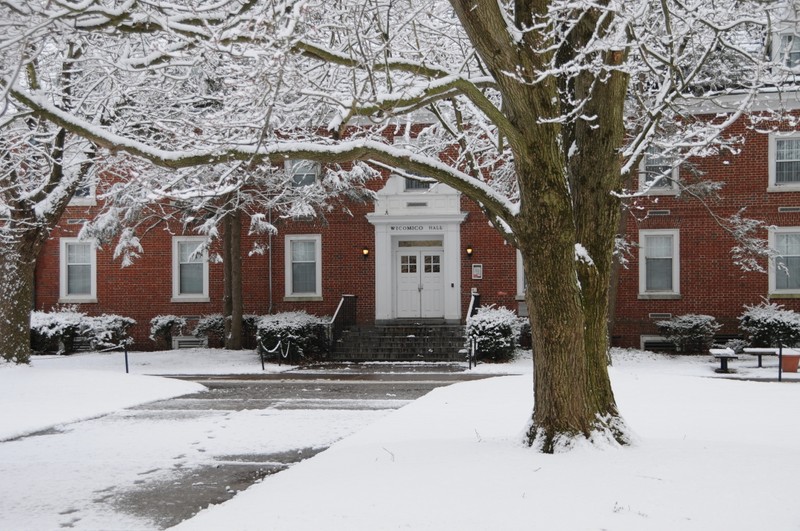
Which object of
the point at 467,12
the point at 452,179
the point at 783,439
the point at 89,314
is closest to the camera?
the point at 467,12

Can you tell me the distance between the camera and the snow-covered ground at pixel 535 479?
6.09 m

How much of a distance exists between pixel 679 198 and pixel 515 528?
2057 cm

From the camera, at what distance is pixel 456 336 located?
2353cm

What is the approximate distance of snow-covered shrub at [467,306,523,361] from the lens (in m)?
21.7

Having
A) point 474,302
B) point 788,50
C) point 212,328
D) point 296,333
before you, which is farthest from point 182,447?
point 212,328

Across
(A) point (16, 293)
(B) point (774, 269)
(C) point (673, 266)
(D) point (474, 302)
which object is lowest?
(D) point (474, 302)

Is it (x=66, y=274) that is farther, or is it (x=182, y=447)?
(x=66, y=274)

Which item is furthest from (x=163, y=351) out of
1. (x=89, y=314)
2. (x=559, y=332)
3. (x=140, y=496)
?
(x=559, y=332)

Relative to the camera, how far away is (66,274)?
1081 inches

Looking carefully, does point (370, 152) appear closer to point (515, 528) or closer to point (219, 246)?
point (515, 528)

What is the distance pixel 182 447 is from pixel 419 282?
15892 mm

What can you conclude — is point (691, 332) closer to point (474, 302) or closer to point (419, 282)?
point (474, 302)

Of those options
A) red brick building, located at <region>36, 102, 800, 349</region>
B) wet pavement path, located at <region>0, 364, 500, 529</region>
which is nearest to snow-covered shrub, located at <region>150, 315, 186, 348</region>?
red brick building, located at <region>36, 102, 800, 349</region>

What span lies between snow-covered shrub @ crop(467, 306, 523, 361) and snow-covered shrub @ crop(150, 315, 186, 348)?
9.98 meters
